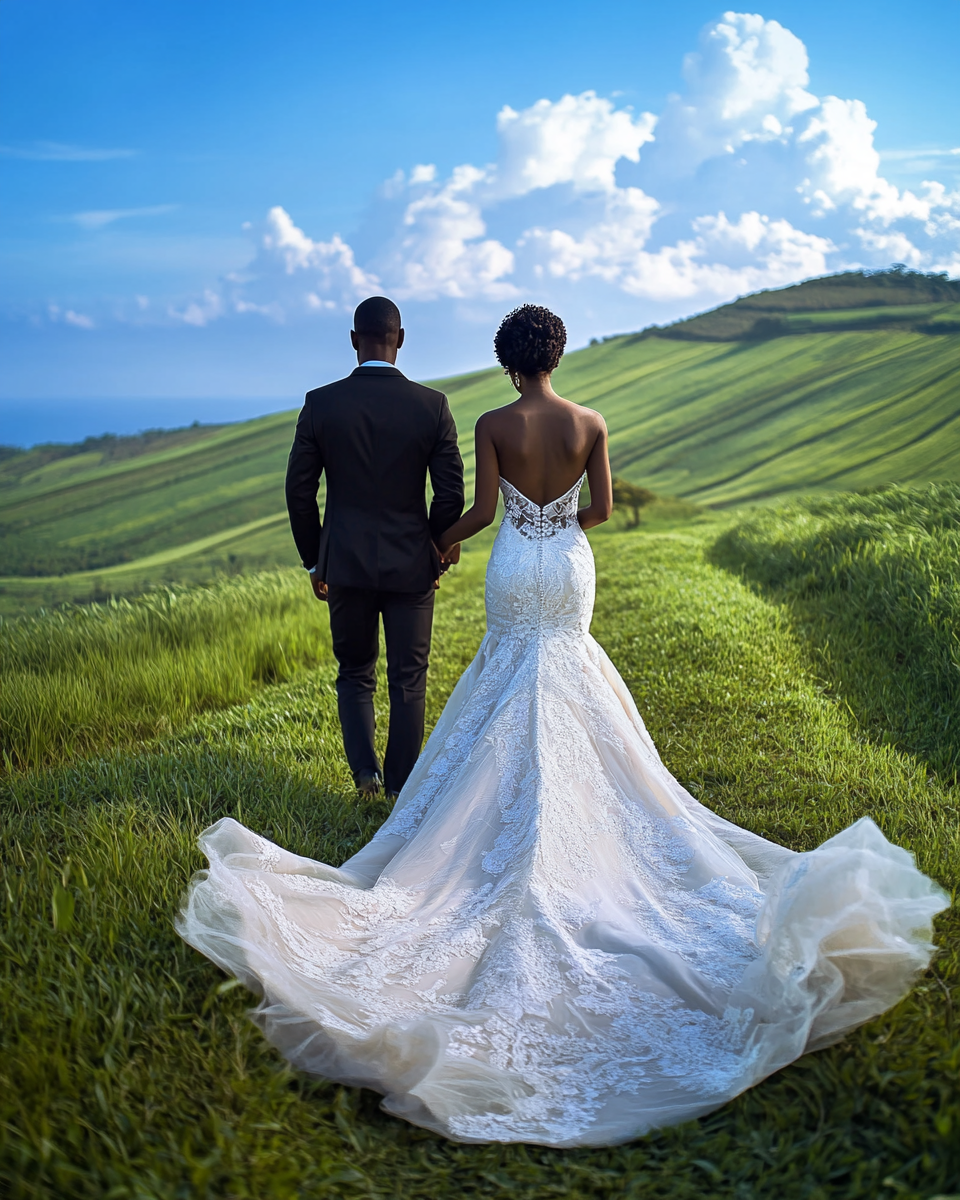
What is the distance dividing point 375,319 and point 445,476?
3.31ft

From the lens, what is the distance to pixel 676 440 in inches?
Result: 856

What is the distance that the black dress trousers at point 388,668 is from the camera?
18.0ft

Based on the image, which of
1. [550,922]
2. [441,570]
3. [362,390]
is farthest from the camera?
[441,570]

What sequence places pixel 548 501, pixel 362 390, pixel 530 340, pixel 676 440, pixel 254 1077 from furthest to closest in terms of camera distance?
pixel 676 440 < pixel 362 390 < pixel 548 501 < pixel 530 340 < pixel 254 1077

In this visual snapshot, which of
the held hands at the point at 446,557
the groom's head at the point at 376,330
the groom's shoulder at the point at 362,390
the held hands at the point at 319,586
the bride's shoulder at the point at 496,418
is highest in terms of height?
the groom's head at the point at 376,330

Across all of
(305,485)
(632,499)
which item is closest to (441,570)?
(305,485)

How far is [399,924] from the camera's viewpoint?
380 centimetres

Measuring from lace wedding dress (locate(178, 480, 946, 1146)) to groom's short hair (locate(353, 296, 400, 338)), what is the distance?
1407 millimetres

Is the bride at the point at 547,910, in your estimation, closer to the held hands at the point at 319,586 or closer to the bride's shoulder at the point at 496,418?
the bride's shoulder at the point at 496,418

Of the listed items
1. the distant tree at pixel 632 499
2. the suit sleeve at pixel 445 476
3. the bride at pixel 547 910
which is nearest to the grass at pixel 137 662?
the suit sleeve at pixel 445 476

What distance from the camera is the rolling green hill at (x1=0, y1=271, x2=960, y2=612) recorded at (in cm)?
1816

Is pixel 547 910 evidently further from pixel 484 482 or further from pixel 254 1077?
pixel 484 482

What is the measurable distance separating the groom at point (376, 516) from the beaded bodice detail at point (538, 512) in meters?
0.80

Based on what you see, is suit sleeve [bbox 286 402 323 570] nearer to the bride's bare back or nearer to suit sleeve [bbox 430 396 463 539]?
suit sleeve [bbox 430 396 463 539]
